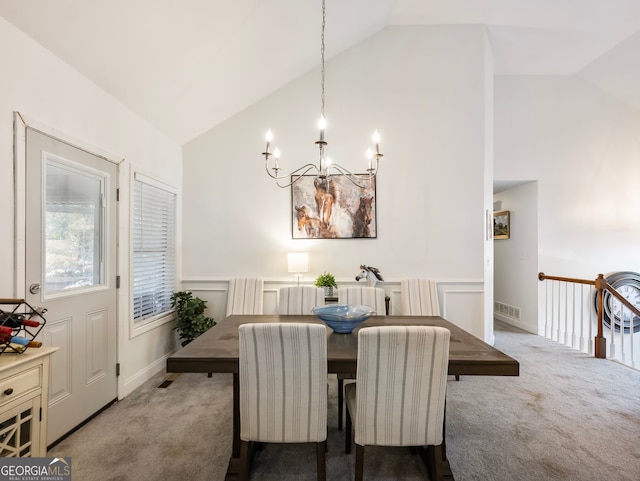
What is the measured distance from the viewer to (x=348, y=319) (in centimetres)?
200

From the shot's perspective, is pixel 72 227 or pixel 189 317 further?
pixel 189 317

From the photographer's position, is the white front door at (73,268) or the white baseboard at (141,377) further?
the white baseboard at (141,377)

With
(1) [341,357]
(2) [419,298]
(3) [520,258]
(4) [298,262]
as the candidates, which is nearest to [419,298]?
(2) [419,298]

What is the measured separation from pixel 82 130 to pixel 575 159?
6.07 m

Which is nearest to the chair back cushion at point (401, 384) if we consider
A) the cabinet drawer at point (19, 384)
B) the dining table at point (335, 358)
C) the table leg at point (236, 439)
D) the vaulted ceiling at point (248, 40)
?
the dining table at point (335, 358)

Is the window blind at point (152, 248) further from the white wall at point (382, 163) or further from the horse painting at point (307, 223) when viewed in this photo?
the horse painting at point (307, 223)

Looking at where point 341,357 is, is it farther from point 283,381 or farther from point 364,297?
point 364,297

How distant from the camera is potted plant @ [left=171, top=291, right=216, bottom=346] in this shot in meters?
3.43

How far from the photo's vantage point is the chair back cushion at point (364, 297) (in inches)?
107

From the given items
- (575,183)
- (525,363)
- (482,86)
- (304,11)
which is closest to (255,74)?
(304,11)

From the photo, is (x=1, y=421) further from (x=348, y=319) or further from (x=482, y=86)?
(x=482, y=86)

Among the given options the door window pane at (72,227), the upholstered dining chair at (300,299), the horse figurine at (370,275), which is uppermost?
the door window pane at (72,227)

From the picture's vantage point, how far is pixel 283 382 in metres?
1.54

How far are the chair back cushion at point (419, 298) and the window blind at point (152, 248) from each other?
268 centimetres
